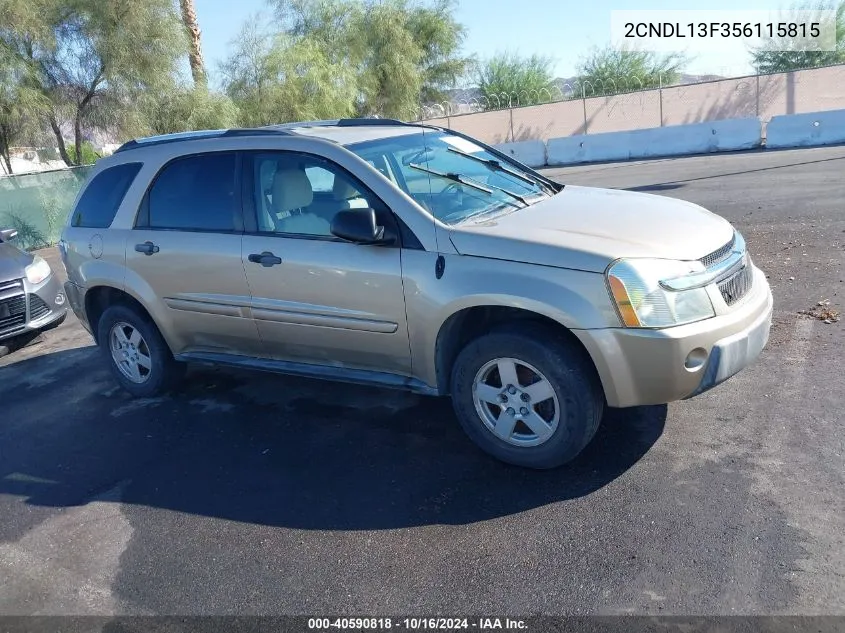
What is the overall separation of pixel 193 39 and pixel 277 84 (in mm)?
4299

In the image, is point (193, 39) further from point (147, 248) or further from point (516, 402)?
point (516, 402)

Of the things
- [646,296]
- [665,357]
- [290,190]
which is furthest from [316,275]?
[665,357]

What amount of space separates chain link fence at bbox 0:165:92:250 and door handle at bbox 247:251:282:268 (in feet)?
42.6

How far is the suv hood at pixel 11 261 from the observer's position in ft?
24.1

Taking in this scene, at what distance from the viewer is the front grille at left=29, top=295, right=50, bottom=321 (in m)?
7.45

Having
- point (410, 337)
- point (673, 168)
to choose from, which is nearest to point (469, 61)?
point (673, 168)

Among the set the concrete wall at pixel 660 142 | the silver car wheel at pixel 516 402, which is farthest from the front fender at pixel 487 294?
the concrete wall at pixel 660 142

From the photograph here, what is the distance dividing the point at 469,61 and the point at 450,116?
7.46 metres

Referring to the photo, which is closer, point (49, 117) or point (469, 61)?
point (49, 117)

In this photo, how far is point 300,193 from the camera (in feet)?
14.9

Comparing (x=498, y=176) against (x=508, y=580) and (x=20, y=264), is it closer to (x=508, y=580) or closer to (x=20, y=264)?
(x=508, y=580)

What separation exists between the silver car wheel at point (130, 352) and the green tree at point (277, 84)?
22009mm

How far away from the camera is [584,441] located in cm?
369

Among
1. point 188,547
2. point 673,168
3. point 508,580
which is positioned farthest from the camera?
point 673,168
